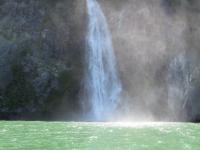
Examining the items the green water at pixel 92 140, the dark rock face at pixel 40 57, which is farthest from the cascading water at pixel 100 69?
the green water at pixel 92 140

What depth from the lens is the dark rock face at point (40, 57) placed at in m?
33.8

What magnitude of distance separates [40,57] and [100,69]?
12.8 feet

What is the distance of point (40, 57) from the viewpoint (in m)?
34.7

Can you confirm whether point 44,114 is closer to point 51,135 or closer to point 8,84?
point 8,84

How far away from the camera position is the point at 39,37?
3503 cm

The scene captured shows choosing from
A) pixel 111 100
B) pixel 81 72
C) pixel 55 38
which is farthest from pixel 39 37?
pixel 111 100

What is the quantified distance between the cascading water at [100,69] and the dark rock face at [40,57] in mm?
585

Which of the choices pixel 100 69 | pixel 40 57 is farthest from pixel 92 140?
pixel 40 57

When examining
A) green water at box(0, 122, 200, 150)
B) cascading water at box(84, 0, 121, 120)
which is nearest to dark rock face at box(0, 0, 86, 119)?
cascading water at box(84, 0, 121, 120)

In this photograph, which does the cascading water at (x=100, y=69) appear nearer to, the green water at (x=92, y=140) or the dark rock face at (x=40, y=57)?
the dark rock face at (x=40, y=57)

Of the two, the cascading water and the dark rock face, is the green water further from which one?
the dark rock face

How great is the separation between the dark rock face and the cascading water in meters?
0.59

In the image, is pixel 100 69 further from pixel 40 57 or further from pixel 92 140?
pixel 92 140

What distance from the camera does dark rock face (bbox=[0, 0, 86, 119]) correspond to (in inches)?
1329
